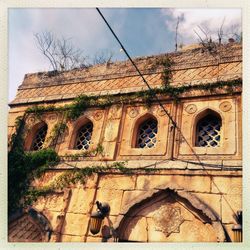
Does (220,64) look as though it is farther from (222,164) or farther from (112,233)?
(112,233)

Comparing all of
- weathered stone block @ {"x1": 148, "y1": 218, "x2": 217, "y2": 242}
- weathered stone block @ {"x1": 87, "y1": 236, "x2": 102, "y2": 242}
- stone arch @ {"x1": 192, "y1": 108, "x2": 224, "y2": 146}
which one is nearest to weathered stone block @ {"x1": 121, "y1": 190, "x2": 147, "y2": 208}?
→ weathered stone block @ {"x1": 148, "y1": 218, "x2": 217, "y2": 242}

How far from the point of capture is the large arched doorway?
5980mm

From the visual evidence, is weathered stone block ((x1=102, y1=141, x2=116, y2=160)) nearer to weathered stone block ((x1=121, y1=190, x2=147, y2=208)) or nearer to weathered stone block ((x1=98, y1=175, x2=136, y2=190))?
weathered stone block ((x1=98, y1=175, x2=136, y2=190))

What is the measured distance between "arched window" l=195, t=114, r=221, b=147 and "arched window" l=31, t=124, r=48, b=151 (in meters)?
4.20

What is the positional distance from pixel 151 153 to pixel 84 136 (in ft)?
7.01

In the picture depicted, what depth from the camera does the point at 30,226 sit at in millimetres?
7449

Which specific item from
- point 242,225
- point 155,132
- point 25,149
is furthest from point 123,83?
point 242,225

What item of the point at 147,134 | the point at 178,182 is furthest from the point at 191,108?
the point at 178,182

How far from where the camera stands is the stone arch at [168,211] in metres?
5.99

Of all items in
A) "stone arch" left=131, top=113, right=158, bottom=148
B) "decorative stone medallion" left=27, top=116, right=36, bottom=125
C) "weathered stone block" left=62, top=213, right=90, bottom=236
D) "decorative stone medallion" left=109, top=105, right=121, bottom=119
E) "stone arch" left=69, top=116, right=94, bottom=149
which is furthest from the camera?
"decorative stone medallion" left=27, top=116, right=36, bottom=125

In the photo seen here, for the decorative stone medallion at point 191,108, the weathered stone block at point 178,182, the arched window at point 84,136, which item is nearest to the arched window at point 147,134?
the decorative stone medallion at point 191,108

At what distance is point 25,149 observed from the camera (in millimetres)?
8805

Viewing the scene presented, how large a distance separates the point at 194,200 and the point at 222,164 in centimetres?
90

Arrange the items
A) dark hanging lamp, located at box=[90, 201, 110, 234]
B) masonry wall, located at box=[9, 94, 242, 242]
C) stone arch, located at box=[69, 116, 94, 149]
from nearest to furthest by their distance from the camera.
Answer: masonry wall, located at box=[9, 94, 242, 242] → dark hanging lamp, located at box=[90, 201, 110, 234] → stone arch, located at box=[69, 116, 94, 149]
